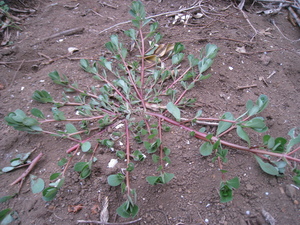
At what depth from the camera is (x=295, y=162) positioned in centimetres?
131

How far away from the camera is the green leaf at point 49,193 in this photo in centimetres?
116

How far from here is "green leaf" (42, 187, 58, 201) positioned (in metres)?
1.16

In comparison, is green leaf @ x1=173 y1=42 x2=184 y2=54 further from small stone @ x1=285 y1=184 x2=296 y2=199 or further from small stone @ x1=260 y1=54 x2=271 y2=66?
small stone @ x1=285 y1=184 x2=296 y2=199

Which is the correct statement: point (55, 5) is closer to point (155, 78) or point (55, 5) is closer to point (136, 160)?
point (155, 78)

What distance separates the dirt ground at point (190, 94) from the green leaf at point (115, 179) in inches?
3.9

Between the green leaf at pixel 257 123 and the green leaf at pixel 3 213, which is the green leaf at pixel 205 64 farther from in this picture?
the green leaf at pixel 3 213

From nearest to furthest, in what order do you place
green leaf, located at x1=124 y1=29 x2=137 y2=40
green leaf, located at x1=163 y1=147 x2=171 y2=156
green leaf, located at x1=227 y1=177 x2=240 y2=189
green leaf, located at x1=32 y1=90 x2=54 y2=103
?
1. green leaf, located at x1=227 y1=177 x2=240 y2=189
2. green leaf, located at x1=163 y1=147 x2=171 y2=156
3. green leaf, located at x1=32 y1=90 x2=54 y2=103
4. green leaf, located at x1=124 y1=29 x2=137 y2=40

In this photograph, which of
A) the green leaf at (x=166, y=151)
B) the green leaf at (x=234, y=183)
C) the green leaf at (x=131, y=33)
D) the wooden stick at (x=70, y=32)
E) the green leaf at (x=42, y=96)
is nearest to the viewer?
the green leaf at (x=234, y=183)

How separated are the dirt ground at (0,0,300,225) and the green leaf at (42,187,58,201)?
0.09 meters

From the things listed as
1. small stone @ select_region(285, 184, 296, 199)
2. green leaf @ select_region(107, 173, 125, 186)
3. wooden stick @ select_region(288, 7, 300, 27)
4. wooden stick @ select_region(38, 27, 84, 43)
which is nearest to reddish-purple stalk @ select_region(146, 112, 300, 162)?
small stone @ select_region(285, 184, 296, 199)

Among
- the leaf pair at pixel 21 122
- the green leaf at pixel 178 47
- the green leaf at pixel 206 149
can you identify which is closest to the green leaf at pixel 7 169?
the leaf pair at pixel 21 122

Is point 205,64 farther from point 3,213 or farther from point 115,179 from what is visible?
point 3,213

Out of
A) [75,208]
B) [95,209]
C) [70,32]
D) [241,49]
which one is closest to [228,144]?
[95,209]

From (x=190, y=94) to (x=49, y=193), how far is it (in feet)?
3.98
